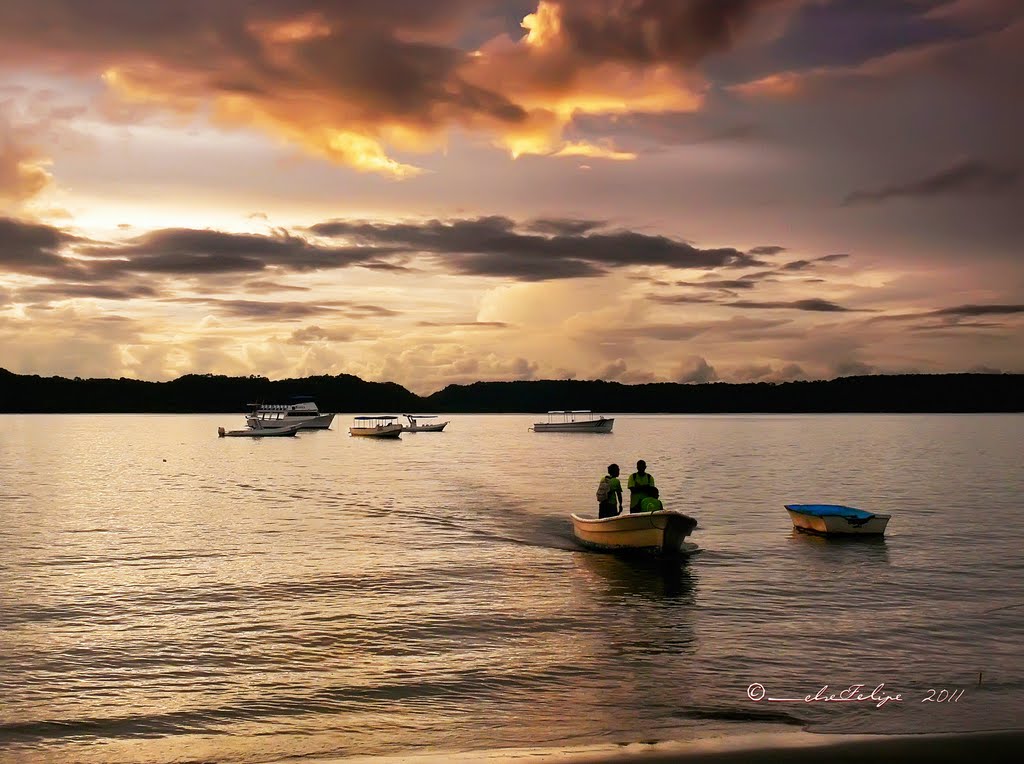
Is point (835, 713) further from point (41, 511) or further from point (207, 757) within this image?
point (41, 511)

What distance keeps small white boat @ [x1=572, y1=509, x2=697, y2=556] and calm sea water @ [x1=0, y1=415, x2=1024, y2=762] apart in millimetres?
826

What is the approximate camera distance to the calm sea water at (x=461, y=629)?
16.6 m

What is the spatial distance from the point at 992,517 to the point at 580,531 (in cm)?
2981

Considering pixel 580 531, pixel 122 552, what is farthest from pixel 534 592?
pixel 122 552

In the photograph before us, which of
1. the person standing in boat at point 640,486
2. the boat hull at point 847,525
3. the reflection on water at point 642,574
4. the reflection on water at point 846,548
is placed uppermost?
the person standing in boat at point 640,486

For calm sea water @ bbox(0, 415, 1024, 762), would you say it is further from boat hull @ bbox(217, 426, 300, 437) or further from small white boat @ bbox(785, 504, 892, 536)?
boat hull @ bbox(217, 426, 300, 437)

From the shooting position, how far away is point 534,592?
99.1ft

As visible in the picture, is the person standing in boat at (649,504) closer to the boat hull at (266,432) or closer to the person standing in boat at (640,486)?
the person standing in boat at (640,486)

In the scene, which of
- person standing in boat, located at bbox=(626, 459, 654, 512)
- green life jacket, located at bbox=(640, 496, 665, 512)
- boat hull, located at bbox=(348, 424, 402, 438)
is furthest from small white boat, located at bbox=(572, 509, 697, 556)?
boat hull, located at bbox=(348, 424, 402, 438)

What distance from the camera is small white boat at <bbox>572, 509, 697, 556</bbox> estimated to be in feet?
112

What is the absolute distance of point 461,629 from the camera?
958 inches

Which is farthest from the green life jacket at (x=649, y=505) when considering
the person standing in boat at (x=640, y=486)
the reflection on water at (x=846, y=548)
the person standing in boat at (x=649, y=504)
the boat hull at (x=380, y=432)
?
the boat hull at (x=380, y=432)

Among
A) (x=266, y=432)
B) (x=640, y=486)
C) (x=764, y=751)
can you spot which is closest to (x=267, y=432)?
(x=266, y=432)

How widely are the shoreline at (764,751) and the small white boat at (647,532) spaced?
61.1 ft
